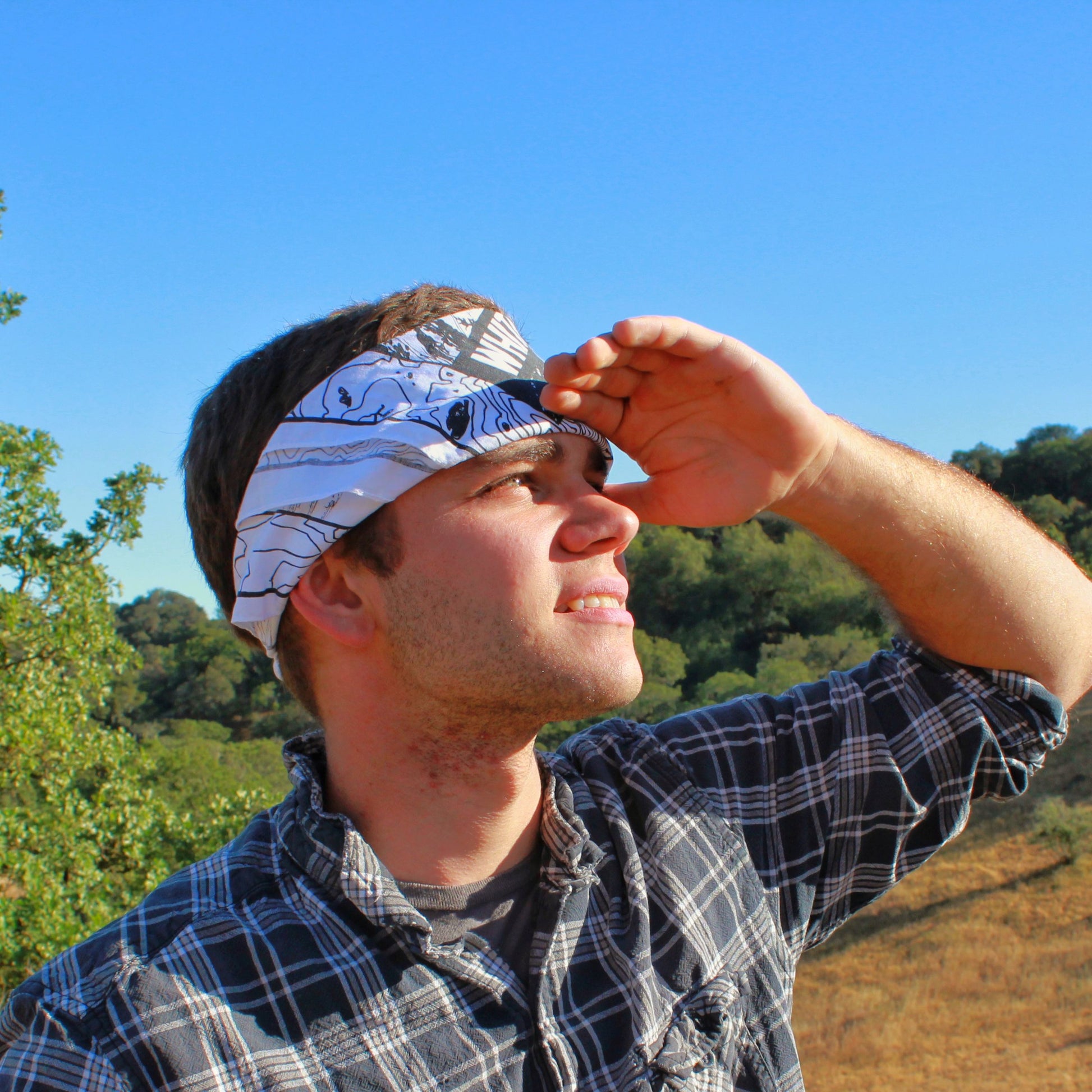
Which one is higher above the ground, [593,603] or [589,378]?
[589,378]

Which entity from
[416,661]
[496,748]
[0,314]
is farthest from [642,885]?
[0,314]

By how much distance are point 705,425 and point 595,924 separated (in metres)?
1.17

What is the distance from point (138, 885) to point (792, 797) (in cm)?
705

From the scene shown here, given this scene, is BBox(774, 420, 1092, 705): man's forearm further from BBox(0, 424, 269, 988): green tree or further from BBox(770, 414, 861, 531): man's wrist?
BBox(0, 424, 269, 988): green tree

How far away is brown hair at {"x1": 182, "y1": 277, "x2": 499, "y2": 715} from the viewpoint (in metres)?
2.21

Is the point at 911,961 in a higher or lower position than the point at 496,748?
lower

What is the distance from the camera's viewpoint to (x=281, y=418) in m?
2.22

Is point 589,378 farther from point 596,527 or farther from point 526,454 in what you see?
point 596,527

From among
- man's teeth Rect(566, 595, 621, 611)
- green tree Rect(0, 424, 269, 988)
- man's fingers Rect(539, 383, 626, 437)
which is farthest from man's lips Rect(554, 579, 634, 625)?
green tree Rect(0, 424, 269, 988)

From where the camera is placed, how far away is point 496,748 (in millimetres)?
2100

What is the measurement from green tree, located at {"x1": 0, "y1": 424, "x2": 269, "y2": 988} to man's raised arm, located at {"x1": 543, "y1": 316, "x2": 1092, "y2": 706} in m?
6.11

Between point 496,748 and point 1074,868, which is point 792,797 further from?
point 1074,868

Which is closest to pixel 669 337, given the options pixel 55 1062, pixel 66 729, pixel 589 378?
pixel 589 378

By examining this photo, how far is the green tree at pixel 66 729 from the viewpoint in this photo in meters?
7.01
